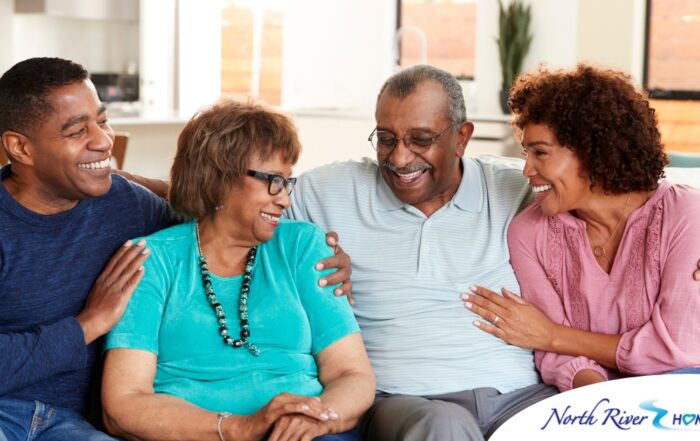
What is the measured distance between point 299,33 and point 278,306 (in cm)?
599

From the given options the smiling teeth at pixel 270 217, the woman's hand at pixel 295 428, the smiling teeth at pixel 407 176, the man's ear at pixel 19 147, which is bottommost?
the woman's hand at pixel 295 428

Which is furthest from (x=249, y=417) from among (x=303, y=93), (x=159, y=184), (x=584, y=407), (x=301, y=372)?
(x=303, y=93)

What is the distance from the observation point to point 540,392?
2.44m

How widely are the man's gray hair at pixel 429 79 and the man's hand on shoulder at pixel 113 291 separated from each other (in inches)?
30.0

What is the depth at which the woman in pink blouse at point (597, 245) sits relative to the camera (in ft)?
7.43

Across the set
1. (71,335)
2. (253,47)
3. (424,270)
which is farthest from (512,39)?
(71,335)

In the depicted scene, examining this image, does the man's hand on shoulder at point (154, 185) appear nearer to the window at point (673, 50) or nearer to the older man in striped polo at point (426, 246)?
the older man in striped polo at point (426, 246)

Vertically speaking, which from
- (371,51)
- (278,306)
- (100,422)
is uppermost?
(371,51)

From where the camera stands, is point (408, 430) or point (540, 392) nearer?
point (408, 430)

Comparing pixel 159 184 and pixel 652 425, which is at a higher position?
pixel 159 184

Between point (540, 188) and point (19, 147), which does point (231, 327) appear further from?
point (540, 188)

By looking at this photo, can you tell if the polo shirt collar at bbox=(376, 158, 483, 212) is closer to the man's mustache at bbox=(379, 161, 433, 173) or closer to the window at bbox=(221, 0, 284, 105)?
the man's mustache at bbox=(379, 161, 433, 173)

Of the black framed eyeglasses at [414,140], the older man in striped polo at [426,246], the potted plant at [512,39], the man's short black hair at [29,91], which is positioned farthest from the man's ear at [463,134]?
the potted plant at [512,39]

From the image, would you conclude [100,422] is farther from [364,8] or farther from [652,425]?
[364,8]
